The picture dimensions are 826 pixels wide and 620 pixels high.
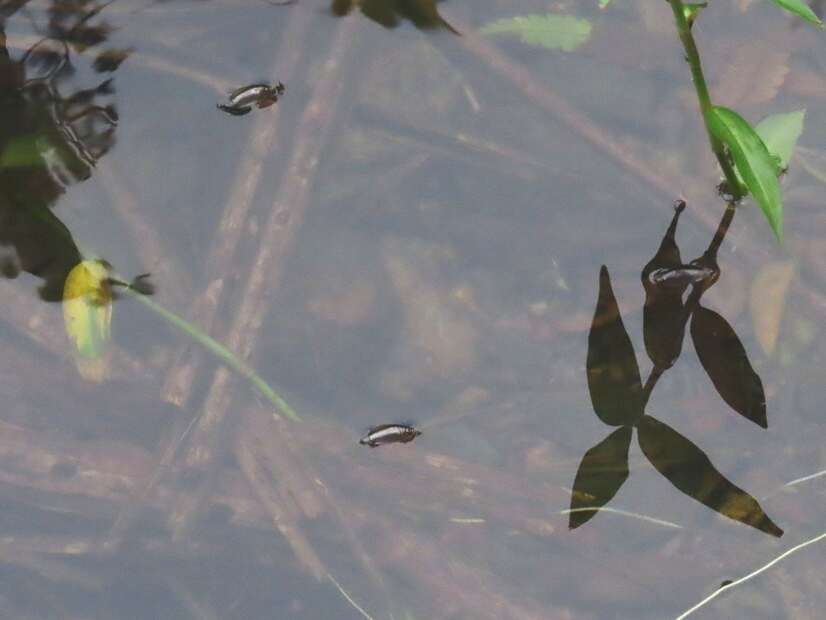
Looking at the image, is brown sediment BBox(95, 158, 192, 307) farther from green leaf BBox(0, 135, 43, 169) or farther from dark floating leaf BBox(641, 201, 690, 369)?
dark floating leaf BBox(641, 201, 690, 369)

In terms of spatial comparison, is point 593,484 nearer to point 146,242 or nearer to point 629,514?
point 629,514

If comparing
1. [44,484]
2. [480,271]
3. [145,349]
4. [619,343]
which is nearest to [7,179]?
[145,349]

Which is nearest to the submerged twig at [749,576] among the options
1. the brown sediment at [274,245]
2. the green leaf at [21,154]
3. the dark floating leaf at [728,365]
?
the dark floating leaf at [728,365]

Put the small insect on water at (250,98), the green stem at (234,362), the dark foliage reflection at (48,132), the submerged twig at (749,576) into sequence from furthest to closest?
the small insect on water at (250,98) < the dark foliage reflection at (48,132) < the green stem at (234,362) < the submerged twig at (749,576)

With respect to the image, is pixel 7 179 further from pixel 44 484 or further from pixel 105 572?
pixel 105 572

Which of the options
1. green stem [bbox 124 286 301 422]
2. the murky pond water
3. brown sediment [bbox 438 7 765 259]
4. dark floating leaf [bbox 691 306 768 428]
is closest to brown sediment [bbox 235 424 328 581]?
the murky pond water

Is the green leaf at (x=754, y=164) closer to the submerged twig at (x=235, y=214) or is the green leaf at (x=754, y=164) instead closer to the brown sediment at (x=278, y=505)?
the submerged twig at (x=235, y=214)
